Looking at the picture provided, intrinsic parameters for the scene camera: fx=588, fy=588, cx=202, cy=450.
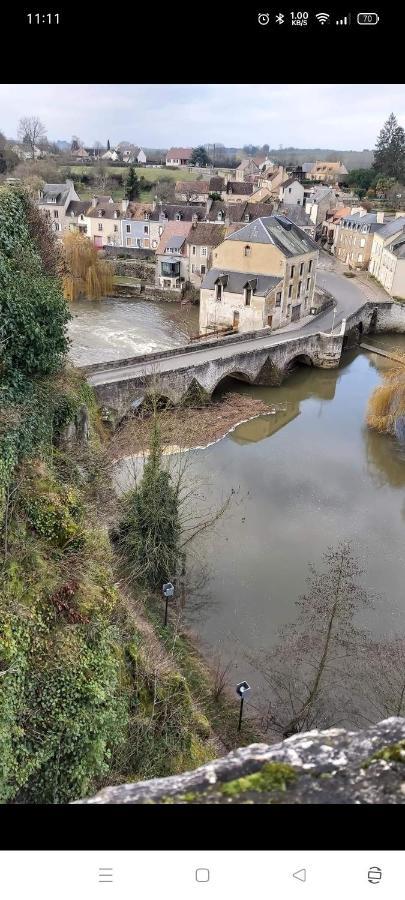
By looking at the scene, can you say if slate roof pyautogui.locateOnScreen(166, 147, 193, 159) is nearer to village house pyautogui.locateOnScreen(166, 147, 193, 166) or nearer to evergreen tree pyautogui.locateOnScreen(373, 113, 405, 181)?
village house pyautogui.locateOnScreen(166, 147, 193, 166)

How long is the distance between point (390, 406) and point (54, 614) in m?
16.3

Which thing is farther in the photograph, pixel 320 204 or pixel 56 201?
pixel 320 204

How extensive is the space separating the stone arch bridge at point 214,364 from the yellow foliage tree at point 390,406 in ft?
18.0

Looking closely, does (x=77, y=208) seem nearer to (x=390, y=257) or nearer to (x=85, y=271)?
(x=85, y=271)

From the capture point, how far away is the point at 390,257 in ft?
122

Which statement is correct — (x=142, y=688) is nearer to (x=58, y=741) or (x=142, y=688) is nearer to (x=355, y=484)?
(x=58, y=741)

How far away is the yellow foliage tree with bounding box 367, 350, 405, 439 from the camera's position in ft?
65.1

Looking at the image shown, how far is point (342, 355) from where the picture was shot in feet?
98.0

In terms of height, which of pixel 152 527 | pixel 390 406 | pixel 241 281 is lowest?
pixel 390 406

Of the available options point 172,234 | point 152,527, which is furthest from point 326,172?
point 152,527

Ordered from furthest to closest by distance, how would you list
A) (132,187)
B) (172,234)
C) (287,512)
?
(132,187)
(172,234)
(287,512)

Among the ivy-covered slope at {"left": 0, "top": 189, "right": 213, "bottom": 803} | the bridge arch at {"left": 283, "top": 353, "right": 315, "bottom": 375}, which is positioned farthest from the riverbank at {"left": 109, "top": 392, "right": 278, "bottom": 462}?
the ivy-covered slope at {"left": 0, "top": 189, "right": 213, "bottom": 803}

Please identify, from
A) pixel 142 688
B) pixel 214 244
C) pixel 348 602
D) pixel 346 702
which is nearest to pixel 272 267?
pixel 214 244

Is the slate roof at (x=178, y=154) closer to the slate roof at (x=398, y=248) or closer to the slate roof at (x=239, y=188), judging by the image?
the slate roof at (x=239, y=188)
